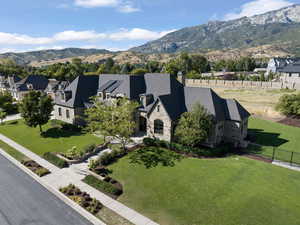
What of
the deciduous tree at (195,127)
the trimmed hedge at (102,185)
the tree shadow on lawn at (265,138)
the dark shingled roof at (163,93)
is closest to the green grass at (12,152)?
the trimmed hedge at (102,185)

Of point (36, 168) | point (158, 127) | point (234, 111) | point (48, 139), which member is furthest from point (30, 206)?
point (234, 111)

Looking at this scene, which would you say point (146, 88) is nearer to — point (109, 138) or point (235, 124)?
point (109, 138)

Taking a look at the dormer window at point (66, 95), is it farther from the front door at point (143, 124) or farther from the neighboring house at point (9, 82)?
the neighboring house at point (9, 82)

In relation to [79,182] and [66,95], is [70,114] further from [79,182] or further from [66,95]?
→ [79,182]

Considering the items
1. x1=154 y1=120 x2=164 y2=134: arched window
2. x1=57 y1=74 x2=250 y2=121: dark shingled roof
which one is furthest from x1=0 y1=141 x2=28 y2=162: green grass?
x1=154 y1=120 x2=164 y2=134: arched window

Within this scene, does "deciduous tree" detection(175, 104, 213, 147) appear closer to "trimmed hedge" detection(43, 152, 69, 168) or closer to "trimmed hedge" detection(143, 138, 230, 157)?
"trimmed hedge" detection(143, 138, 230, 157)
